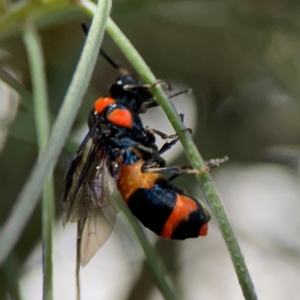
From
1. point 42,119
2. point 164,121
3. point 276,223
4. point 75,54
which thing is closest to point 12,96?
point 75,54

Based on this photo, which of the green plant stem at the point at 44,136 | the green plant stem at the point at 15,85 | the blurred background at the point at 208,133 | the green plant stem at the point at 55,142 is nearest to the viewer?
the green plant stem at the point at 55,142

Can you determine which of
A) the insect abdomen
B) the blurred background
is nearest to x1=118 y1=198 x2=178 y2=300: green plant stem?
the insect abdomen

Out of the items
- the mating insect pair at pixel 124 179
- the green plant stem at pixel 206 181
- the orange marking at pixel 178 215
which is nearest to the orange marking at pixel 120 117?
the mating insect pair at pixel 124 179

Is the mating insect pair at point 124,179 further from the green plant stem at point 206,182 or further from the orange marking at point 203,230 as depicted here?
the green plant stem at point 206,182

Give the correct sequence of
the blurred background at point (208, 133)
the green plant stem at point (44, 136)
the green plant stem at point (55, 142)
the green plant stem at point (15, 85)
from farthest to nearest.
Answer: the blurred background at point (208, 133) → the green plant stem at point (15, 85) → the green plant stem at point (44, 136) → the green plant stem at point (55, 142)

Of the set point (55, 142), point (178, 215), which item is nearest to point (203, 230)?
point (178, 215)

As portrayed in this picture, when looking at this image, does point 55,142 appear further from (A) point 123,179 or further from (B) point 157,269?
(A) point 123,179

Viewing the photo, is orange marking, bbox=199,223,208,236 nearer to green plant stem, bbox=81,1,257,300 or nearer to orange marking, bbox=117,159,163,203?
orange marking, bbox=117,159,163,203
